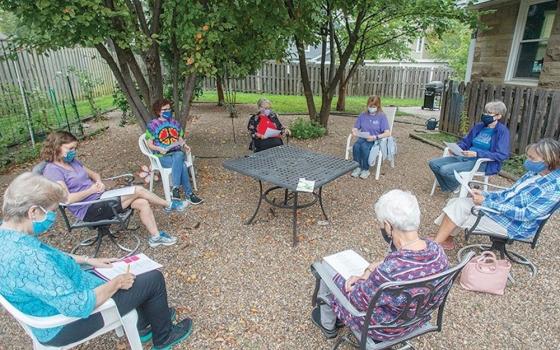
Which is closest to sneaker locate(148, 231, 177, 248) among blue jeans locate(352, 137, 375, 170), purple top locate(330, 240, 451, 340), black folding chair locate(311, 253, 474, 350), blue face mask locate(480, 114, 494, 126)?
black folding chair locate(311, 253, 474, 350)

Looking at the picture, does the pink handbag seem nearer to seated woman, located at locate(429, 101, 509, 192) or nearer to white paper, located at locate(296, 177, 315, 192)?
white paper, located at locate(296, 177, 315, 192)

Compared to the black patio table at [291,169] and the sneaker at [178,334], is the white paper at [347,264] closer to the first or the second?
the black patio table at [291,169]

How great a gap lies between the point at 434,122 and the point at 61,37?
744 centimetres

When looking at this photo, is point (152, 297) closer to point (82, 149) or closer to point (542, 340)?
point (542, 340)

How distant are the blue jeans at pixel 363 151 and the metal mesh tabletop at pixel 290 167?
1.35 metres

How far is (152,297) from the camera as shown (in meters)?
2.02

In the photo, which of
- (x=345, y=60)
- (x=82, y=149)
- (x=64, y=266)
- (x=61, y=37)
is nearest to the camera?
(x=64, y=266)

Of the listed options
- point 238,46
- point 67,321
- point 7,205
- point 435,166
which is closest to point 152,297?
point 67,321

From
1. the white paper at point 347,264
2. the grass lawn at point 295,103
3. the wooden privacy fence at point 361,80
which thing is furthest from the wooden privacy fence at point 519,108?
the wooden privacy fence at point 361,80

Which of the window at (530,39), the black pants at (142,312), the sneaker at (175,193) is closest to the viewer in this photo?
the black pants at (142,312)

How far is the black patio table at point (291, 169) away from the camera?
3.21 m

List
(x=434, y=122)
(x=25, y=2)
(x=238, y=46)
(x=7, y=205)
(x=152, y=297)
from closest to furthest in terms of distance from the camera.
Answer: (x=7, y=205), (x=152, y=297), (x=25, y=2), (x=238, y=46), (x=434, y=122)

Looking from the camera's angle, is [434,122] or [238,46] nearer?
[238,46]

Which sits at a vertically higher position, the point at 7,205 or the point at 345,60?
the point at 345,60
